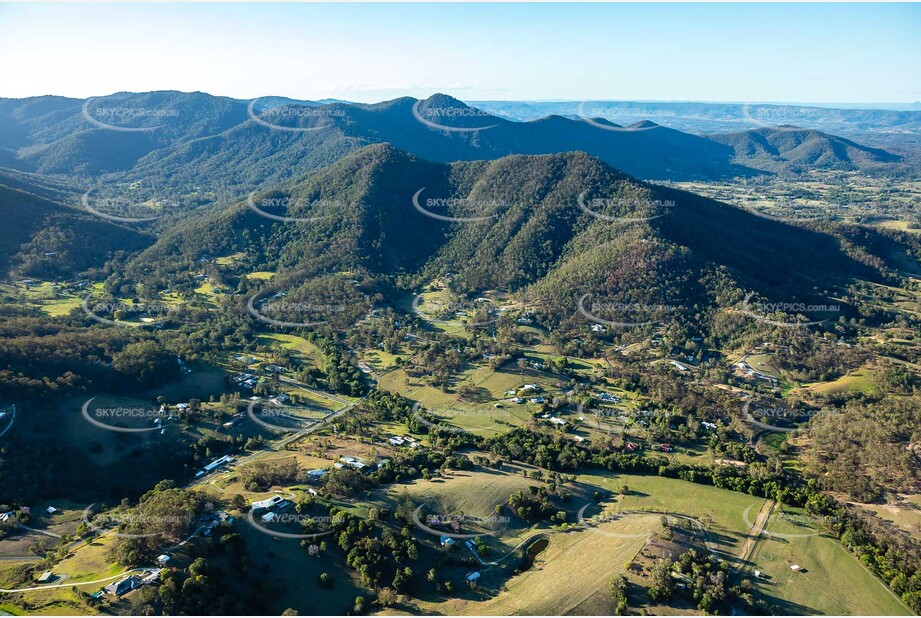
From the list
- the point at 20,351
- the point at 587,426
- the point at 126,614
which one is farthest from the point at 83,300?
the point at 587,426

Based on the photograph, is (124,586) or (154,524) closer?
(124,586)

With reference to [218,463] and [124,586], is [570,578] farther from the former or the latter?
[218,463]

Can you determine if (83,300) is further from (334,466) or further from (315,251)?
(334,466)

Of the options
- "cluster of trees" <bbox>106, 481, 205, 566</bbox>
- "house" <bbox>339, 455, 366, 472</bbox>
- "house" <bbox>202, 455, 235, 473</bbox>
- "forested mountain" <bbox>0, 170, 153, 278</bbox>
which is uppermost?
"forested mountain" <bbox>0, 170, 153, 278</bbox>

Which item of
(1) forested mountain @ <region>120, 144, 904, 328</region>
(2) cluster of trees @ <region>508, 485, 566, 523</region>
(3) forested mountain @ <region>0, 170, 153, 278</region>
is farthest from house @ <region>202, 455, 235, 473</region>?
(3) forested mountain @ <region>0, 170, 153, 278</region>

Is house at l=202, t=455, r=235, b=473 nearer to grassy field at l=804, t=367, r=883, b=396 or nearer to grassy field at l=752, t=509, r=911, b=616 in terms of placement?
grassy field at l=752, t=509, r=911, b=616

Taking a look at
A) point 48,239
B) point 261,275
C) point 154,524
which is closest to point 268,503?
point 154,524

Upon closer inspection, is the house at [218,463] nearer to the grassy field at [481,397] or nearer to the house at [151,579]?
the house at [151,579]
